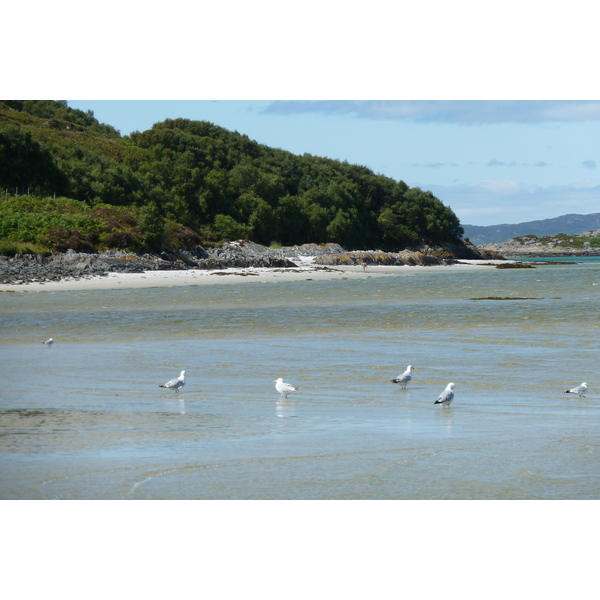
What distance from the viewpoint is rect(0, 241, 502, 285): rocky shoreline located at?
4128 centimetres

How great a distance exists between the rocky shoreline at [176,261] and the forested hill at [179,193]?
2009 mm

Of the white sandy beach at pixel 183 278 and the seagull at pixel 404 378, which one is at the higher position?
the white sandy beach at pixel 183 278

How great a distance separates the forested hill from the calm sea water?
3178 centimetres

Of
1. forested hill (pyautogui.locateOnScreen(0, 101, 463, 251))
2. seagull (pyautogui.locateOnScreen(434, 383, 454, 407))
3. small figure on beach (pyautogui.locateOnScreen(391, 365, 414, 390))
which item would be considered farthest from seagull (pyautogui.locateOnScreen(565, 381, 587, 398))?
forested hill (pyautogui.locateOnScreen(0, 101, 463, 251))

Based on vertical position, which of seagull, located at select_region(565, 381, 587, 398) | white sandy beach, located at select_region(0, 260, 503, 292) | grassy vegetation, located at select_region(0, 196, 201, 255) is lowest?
seagull, located at select_region(565, 381, 587, 398)

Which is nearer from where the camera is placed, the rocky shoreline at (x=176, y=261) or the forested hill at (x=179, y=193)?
the rocky shoreline at (x=176, y=261)

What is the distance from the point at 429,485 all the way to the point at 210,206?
265 feet

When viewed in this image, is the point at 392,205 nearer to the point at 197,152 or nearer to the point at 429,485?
the point at 197,152

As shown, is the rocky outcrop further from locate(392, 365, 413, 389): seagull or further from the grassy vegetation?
locate(392, 365, 413, 389): seagull

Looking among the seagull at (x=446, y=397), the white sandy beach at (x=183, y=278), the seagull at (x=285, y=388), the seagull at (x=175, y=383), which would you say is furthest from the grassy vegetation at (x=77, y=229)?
the seagull at (x=446, y=397)

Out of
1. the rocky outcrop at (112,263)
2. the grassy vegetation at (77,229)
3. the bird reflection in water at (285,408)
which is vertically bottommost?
the bird reflection in water at (285,408)

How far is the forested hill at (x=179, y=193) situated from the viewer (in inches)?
2180

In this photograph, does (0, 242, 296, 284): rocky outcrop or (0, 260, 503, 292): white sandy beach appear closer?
(0, 260, 503, 292): white sandy beach

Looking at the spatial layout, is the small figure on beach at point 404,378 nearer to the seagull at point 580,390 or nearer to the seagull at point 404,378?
the seagull at point 404,378
